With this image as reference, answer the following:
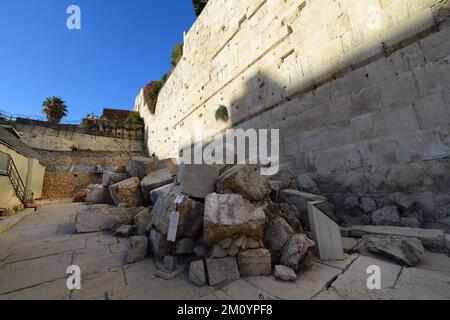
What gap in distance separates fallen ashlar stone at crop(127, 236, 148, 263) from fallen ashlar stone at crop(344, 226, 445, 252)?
2.83 m

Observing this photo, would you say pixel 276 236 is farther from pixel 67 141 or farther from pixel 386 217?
pixel 67 141

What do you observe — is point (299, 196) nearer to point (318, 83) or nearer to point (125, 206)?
point (318, 83)

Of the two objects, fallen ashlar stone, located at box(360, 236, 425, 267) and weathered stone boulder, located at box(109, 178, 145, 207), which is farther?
weathered stone boulder, located at box(109, 178, 145, 207)

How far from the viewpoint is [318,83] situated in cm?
420

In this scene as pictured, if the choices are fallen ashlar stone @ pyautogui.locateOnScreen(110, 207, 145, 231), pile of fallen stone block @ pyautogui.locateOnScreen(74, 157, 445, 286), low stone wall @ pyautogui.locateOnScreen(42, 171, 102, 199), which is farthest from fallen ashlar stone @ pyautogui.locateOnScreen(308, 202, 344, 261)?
low stone wall @ pyautogui.locateOnScreen(42, 171, 102, 199)

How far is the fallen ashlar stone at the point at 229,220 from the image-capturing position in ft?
6.56

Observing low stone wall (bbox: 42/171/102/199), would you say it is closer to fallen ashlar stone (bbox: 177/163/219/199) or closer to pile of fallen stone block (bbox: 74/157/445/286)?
pile of fallen stone block (bbox: 74/157/445/286)

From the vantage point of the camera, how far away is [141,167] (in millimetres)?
4953

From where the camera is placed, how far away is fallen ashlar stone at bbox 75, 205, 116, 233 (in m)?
3.55

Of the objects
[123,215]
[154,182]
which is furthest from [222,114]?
[123,215]

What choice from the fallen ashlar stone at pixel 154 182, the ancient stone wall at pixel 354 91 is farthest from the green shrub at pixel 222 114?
the fallen ashlar stone at pixel 154 182

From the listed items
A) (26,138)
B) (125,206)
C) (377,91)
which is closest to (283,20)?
(377,91)

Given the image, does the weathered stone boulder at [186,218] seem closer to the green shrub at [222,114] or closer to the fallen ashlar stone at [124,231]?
the fallen ashlar stone at [124,231]

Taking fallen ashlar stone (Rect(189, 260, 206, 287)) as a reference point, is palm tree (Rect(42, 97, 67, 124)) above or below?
above
